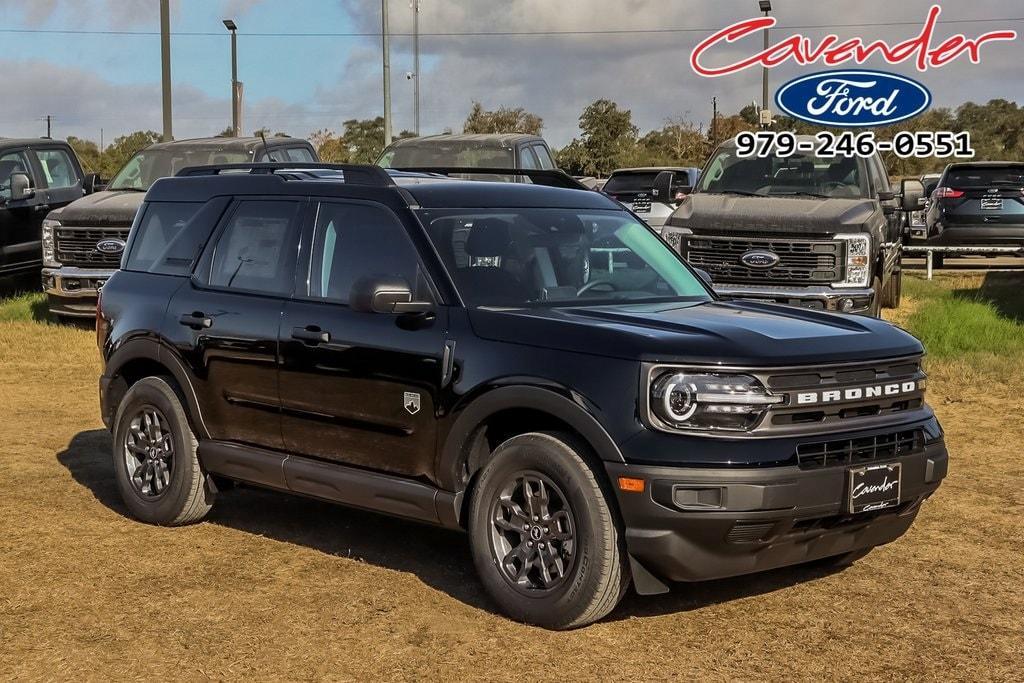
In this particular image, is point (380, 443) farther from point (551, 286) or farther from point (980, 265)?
point (980, 265)

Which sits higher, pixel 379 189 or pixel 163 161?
pixel 163 161

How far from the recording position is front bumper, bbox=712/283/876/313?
12.6m

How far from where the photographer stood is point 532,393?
5637mm

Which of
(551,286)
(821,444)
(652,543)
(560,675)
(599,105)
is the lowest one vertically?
(560,675)

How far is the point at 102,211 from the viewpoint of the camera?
16.6 m

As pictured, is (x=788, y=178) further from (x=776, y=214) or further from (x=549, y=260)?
(x=549, y=260)

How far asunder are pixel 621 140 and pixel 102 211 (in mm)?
41588

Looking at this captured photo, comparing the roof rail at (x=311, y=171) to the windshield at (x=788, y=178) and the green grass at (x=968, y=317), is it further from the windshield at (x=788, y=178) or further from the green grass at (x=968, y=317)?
the green grass at (x=968, y=317)

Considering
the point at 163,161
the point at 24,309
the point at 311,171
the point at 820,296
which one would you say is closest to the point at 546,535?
the point at 311,171

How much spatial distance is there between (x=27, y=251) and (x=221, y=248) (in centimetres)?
1188

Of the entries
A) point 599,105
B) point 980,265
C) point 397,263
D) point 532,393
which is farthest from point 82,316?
point 599,105

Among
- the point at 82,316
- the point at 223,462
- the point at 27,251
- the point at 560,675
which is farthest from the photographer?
the point at 27,251

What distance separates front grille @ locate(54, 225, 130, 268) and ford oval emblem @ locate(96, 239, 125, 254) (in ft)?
0.13

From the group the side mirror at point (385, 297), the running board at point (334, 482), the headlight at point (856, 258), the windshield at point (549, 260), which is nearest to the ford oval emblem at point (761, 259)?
the headlight at point (856, 258)
